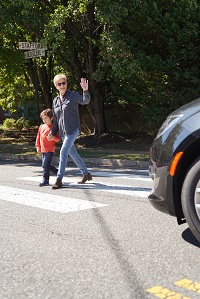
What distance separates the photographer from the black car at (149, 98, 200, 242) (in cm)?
425

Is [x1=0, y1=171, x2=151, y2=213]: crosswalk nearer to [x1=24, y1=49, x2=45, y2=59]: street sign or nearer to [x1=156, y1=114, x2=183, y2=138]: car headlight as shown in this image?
[x1=156, y1=114, x2=183, y2=138]: car headlight

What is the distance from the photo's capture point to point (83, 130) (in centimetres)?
2539

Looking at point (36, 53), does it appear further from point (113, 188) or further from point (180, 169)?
point (180, 169)

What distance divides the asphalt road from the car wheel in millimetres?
283

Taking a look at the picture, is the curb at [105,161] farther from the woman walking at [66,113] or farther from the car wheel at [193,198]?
the car wheel at [193,198]

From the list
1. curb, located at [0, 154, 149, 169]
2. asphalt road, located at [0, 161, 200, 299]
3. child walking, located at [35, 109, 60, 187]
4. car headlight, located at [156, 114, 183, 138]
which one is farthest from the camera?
curb, located at [0, 154, 149, 169]

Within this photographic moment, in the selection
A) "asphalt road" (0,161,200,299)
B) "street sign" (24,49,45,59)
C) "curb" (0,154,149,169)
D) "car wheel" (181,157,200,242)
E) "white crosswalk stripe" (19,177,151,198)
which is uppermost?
"street sign" (24,49,45,59)

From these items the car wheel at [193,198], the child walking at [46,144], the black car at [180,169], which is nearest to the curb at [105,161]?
the child walking at [46,144]

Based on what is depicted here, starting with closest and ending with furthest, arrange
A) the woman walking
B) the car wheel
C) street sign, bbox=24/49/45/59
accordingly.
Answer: the car wheel < the woman walking < street sign, bbox=24/49/45/59

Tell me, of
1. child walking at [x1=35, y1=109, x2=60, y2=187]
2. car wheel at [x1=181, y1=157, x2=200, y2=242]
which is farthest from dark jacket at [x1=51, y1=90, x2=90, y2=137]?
car wheel at [x1=181, y1=157, x2=200, y2=242]

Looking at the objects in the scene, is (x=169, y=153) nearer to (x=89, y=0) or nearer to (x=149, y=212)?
(x=149, y=212)

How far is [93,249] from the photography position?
4598 millimetres

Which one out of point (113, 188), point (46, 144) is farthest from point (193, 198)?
point (46, 144)

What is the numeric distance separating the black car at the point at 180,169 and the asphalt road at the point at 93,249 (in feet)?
1.23
